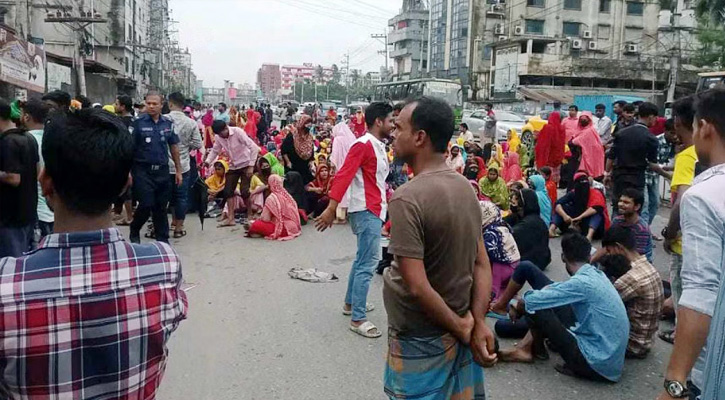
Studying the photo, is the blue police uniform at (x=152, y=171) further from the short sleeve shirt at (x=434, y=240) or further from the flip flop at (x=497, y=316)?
the short sleeve shirt at (x=434, y=240)

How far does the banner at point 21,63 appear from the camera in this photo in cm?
1488

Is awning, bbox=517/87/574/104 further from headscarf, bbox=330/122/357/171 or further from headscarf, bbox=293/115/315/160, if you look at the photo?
headscarf, bbox=293/115/315/160

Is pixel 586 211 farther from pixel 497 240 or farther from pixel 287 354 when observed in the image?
pixel 287 354

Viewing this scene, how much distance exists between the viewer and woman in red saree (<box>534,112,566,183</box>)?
10.2 meters

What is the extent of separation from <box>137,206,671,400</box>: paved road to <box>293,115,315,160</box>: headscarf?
376cm

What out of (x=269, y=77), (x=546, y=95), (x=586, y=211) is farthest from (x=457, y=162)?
(x=269, y=77)

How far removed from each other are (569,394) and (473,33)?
4950 centimetres

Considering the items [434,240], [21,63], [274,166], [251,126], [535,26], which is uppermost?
[535,26]

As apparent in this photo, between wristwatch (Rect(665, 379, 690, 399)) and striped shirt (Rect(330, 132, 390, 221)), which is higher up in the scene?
striped shirt (Rect(330, 132, 390, 221))

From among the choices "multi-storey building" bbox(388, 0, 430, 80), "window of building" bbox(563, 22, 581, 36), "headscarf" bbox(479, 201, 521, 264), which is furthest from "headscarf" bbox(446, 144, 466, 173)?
"multi-storey building" bbox(388, 0, 430, 80)

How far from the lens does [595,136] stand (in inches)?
397

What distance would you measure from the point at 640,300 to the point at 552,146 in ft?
20.8

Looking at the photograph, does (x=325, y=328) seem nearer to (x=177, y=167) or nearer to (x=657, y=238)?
(x=177, y=167)

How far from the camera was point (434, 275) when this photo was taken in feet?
7.86
